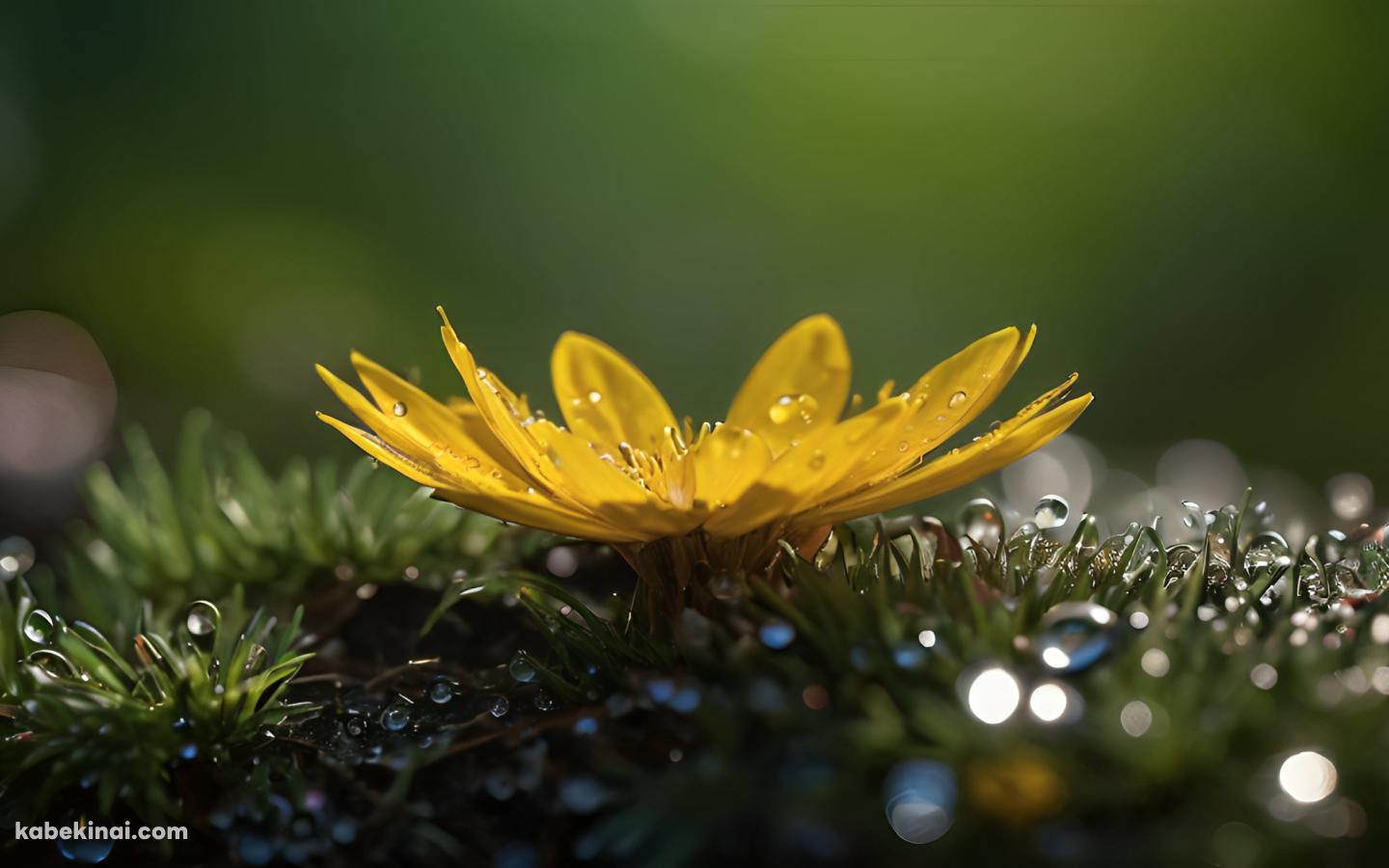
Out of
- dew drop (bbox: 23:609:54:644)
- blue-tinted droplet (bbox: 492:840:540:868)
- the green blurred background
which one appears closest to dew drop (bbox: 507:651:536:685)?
blue-tinted droplet (bbox: 492:840:540:868)

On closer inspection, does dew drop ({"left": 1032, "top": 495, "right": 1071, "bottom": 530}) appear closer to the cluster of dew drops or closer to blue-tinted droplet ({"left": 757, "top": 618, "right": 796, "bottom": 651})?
the cluster of dew drops

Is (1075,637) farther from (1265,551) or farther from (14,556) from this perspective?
(14,556)

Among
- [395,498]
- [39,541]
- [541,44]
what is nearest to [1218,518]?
[395,498]

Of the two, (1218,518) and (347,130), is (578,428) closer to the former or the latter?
(1218,518)

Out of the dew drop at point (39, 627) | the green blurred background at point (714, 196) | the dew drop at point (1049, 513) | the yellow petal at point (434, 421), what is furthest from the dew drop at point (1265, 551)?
the green blurred background at point (714, 196)

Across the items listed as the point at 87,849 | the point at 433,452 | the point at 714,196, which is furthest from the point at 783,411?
the point at 714,196
